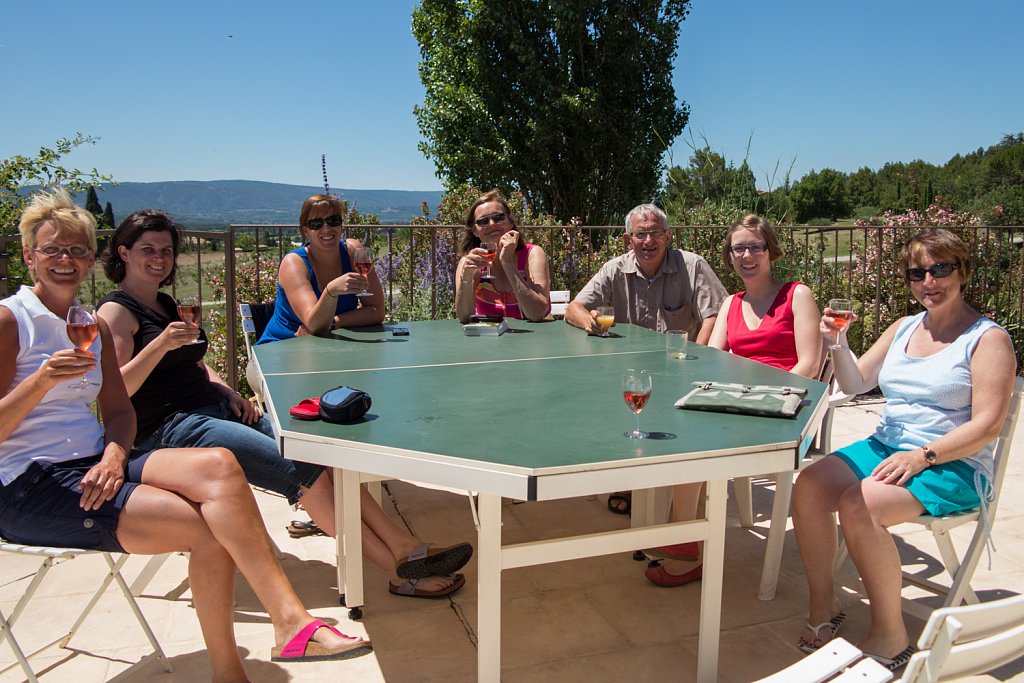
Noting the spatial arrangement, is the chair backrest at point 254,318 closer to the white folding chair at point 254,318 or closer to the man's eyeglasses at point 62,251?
the white folding chair at point 254,318

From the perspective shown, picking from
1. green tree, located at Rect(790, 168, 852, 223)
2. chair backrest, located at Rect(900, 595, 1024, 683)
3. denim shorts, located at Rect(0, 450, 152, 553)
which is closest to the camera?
chair backrest, located at Rect(900, 595, 1024, 683)

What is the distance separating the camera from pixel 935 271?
230 cm

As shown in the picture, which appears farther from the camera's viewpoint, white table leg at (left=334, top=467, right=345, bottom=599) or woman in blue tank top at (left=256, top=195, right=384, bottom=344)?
woman in blue tank top at (left=256, top=195, right=384, bottom=344)

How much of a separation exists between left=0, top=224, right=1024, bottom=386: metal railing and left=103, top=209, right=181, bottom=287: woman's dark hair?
2267mm

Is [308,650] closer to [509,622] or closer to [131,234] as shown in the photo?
[509,622]

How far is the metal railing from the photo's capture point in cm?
529

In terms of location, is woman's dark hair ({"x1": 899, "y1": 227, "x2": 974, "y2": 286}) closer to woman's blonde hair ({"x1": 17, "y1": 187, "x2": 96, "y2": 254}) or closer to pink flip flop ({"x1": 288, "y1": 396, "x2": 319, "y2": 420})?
pink flip flop ({"x1": 288, "y1": 396, "x2": 319, "y2": 420})

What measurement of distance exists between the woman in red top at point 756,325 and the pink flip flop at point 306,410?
1383 millimetres

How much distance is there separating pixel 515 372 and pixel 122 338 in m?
1.34

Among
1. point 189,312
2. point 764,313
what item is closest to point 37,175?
point 189,312

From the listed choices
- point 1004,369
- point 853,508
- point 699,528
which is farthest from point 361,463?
point 1004,369

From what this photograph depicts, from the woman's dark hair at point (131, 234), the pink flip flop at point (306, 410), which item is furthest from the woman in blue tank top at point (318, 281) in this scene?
the pink flip flop at point (306, 410)

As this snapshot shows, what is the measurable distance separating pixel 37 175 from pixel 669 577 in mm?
6600

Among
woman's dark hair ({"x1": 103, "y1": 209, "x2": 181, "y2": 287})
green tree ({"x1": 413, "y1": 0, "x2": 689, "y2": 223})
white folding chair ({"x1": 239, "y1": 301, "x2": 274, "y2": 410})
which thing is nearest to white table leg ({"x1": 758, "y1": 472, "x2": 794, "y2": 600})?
woman's dark hair ({"x1": 103, "y1": 209, "x2": 181, "y2": 287})
